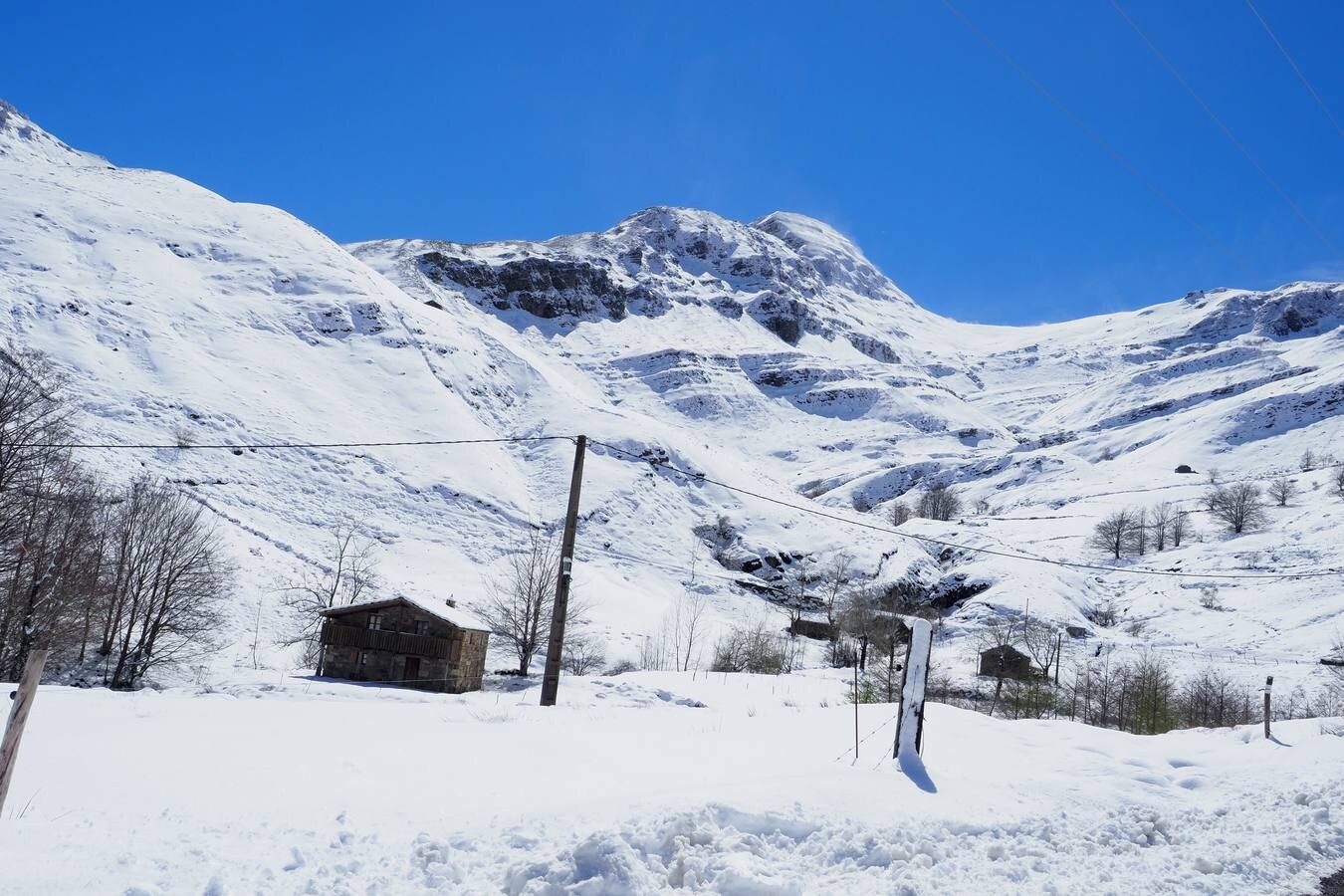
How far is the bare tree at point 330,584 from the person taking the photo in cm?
4044

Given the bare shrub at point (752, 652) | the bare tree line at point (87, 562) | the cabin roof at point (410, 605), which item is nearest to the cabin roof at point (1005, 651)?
the bare shrub at point (752, 652)

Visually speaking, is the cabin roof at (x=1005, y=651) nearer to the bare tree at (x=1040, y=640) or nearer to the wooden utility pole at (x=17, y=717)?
the bare tree at (x=1040, y=640)

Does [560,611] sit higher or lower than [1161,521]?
lower

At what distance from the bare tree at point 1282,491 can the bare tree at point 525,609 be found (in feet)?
255

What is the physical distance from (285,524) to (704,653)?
30.2m

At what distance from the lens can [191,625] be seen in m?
35.0

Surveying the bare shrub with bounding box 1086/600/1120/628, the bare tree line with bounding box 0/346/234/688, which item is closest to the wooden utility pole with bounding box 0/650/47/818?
the bare tree line with bounding box 0/346/234/688

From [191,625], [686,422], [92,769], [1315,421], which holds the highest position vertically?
[1315,421]

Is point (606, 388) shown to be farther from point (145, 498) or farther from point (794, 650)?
point (145, 498)

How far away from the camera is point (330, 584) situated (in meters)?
46.7

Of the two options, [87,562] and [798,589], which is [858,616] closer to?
[798,589]

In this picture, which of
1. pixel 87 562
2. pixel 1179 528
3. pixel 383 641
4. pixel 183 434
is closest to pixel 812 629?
pixel 383 641

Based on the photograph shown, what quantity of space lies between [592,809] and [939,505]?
119 meters

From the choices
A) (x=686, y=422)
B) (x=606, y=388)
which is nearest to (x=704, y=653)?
(x=686, y=422)
